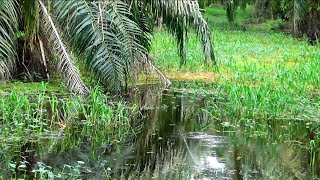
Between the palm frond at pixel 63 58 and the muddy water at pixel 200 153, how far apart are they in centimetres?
107

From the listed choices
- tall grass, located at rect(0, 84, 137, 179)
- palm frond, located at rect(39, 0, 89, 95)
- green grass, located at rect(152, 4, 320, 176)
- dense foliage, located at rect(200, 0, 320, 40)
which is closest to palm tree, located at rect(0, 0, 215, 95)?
palm frond, located at rect(39, 0, 89, 95)

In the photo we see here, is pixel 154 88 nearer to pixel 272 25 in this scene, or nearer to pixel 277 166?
pixel 277 166

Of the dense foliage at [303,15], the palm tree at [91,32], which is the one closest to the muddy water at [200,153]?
the palm tree at [91,32]

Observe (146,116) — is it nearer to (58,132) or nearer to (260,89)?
(58,132)

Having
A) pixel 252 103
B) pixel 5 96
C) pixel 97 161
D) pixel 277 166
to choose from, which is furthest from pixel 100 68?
pixel 277 166

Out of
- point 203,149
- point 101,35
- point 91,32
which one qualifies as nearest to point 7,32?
point 91,32

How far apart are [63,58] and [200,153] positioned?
371 centimetres

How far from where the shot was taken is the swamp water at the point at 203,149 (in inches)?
242

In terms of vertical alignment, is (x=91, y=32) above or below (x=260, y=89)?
above

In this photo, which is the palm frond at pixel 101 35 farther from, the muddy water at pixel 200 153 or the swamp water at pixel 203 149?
the muddy water at pixel 200 153

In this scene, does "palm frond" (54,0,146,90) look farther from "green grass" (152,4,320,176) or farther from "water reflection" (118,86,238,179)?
"green grass" (152,4,320,176)

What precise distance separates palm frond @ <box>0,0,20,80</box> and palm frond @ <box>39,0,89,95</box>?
0.48m

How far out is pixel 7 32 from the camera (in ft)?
32.0

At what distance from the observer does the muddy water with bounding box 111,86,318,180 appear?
616 cm
